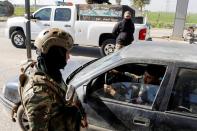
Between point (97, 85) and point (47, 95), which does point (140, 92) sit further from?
point (47, 95)

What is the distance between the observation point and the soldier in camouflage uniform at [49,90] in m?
2.13

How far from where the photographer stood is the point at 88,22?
1188cm

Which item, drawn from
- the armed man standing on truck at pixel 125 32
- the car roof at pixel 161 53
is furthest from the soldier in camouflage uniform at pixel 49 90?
the armed man standing on truck at pixel 125 32

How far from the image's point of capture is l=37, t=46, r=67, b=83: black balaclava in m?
2.29

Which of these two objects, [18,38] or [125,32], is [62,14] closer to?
[18,38]

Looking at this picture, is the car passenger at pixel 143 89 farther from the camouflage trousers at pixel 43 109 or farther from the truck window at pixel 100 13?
the truck window at pixel 100 13

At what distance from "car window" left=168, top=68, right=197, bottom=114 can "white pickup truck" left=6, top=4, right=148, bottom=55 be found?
26.0ft

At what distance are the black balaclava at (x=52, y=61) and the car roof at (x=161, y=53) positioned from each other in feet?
4.64

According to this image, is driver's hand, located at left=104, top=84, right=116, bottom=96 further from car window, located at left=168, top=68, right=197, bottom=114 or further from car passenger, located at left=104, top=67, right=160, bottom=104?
car window, located at left=168, top=68, right=197, bottom=114

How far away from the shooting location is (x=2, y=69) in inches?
361

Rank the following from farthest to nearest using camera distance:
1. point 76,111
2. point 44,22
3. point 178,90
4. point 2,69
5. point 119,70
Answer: point 44,22 < point 2,69 < point 119,70 < point 178,90 < point 76,111

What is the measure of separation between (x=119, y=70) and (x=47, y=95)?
2113mm

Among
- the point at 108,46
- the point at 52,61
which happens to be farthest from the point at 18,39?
the point at 52,61

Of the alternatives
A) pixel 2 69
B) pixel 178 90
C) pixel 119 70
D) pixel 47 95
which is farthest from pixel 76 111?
pixel 2 69
